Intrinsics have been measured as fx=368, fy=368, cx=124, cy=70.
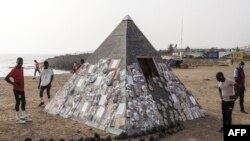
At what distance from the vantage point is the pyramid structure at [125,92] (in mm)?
9281

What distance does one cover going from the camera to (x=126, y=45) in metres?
10.8

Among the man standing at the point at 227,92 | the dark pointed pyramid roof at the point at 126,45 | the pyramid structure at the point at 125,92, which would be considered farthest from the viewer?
the dark pointed pyramid roof at the point at 126,45

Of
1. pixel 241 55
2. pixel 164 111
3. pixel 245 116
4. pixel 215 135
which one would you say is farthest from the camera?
pixel 241 55

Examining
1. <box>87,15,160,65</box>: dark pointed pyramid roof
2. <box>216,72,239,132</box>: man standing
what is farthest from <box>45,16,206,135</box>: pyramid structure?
<box>216,72,239,132</box>: man standing

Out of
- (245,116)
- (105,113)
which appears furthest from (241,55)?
(105,113)

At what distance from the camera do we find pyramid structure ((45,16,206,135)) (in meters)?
9.28

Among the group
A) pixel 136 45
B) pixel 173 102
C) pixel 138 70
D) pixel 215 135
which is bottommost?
pixel 215 135

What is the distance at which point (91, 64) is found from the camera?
1155 cm

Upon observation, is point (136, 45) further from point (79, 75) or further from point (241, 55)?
point (241, 55)

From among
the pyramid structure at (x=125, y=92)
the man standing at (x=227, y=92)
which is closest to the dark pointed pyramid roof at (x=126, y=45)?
the pyramid structure at (x=125, y=92)

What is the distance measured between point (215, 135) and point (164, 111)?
58.1 inches

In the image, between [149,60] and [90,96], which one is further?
[149,60]

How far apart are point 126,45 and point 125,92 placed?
1.85 metres

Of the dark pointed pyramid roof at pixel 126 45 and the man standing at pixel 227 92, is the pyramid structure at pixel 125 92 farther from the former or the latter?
the man standing at pixel 227 92
